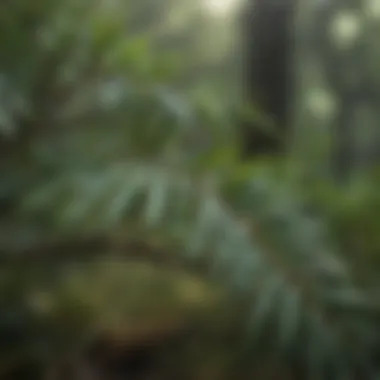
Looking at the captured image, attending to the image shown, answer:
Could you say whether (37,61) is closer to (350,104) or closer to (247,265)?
(247,265)

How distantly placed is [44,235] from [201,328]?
9.3 inches

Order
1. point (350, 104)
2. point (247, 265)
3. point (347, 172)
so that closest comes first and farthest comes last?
1. point (247, 265)
2. point (347, 172)
3. point (350, 104)

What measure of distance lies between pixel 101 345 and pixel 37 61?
0.38 metres

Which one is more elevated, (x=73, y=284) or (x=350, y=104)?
(x=350, y=104)

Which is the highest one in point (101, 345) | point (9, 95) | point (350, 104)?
point (350, 104)

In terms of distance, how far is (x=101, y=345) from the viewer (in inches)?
39.7

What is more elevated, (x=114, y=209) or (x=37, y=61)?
(x=37, y=61)

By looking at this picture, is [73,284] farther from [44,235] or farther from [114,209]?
[114,209]

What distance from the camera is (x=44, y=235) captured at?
99 cm

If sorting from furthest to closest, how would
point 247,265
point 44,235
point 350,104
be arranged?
point 350,104 → point 44,235 → point 247,265

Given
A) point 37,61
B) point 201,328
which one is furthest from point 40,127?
point 201,328

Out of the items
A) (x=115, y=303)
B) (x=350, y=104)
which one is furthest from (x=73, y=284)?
(x=350, y=104)

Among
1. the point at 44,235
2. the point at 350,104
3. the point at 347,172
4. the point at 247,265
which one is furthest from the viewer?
the point at 350,104

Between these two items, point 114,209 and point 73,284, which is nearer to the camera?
point 114,209
